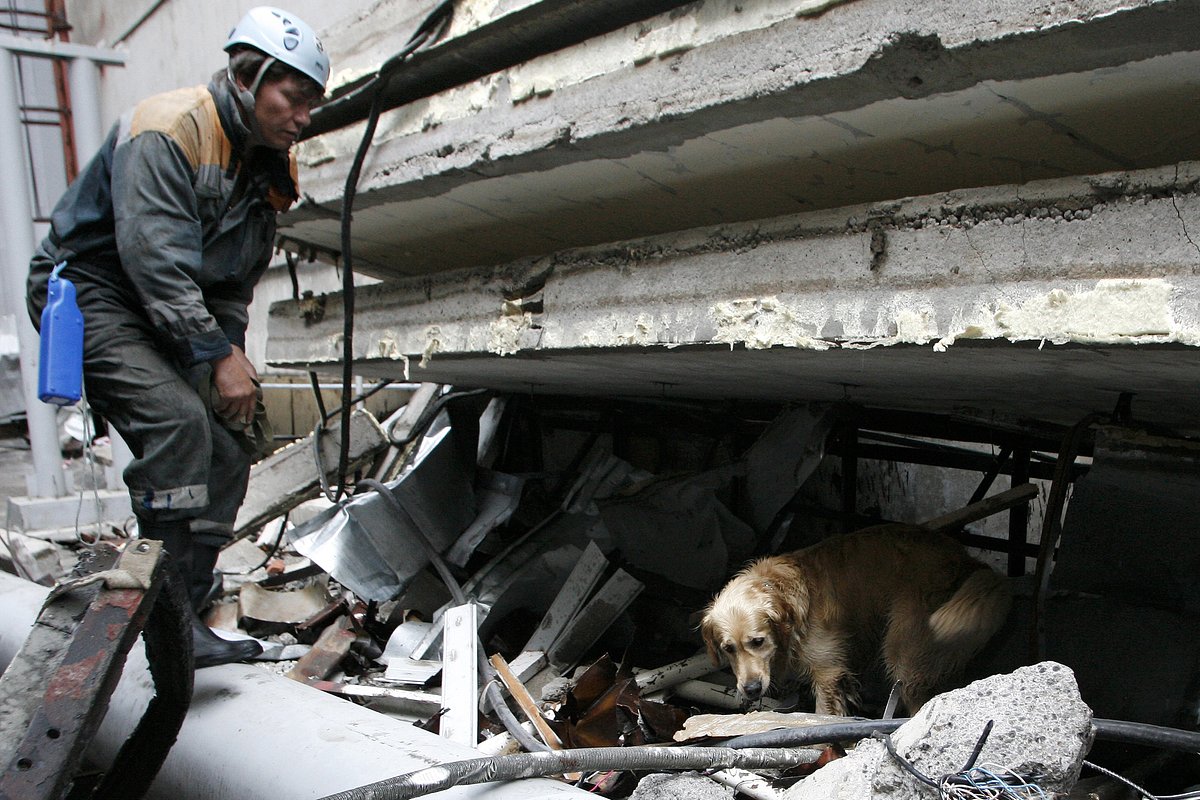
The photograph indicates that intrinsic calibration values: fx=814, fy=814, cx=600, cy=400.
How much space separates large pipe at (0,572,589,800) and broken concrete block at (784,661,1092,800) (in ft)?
1.71

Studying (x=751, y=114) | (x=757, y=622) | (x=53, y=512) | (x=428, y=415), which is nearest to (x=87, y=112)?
(x=53, y=512)

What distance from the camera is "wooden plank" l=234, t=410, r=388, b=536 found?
13.6ft

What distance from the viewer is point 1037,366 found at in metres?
1.70

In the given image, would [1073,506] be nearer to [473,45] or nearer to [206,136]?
[473,45]

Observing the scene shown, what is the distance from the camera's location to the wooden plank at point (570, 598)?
122 inches

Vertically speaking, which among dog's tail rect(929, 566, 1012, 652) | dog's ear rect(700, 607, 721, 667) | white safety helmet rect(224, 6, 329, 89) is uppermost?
white safety helmet rect(224, 6, 329, 89)

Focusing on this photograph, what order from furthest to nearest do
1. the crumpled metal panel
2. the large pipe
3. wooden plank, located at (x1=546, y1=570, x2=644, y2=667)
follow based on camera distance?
1. the crumpled metal panel
2. wooden plank, located at (x1=546, y1=570, x2=644, y2=667)
3. the large pipe

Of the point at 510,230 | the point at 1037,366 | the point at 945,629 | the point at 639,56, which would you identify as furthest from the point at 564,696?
the point at 639,56

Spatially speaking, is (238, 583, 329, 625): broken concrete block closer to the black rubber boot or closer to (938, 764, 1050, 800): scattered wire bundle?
the black rubber boot

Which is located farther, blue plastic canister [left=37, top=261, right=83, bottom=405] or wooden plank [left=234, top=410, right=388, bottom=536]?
wooden plank [left=234, top=410, right=388, bottom=536]

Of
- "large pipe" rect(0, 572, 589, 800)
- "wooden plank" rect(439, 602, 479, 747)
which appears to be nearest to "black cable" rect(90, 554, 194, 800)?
"large pipe" rect(0, 572, 589, 800)

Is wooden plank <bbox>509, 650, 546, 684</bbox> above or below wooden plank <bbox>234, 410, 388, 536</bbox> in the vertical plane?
below

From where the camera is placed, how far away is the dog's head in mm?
2330

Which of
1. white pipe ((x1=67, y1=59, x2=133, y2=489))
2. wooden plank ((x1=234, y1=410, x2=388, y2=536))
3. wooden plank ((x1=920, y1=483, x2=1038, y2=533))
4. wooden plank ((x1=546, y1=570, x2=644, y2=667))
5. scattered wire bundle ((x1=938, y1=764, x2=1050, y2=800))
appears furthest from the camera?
white pipe ((x1=67, y1=59, x2=133, y2=489))
